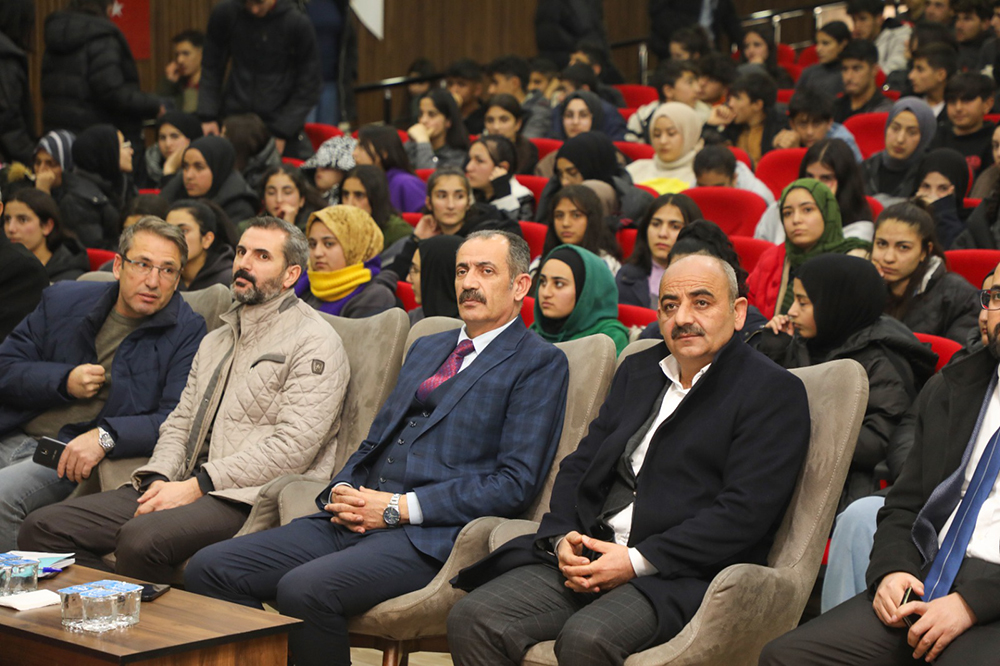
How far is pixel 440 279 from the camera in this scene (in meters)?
4.20

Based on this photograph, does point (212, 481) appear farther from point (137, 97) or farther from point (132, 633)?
point (137, 97)

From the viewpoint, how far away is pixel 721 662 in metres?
2.33

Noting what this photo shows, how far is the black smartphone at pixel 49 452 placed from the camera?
336 centimetres

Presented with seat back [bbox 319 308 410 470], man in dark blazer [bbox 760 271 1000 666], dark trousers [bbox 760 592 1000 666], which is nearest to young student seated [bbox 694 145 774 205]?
seat back [bbox 319 308 410 470]

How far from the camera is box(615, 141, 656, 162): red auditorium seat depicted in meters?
6.70

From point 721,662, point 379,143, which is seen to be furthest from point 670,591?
point 379,143

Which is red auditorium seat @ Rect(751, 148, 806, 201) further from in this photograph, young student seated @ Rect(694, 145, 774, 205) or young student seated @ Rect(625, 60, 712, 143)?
young student seated @ Rect(625, 60, 712, 143)

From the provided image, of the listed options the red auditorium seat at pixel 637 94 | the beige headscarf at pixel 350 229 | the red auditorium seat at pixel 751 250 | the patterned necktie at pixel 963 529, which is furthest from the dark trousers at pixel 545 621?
the red auditorium seat at pixel 637 94

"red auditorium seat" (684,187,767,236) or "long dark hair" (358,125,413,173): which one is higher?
"long dark hair" (358,125,413,173)

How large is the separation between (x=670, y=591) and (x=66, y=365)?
6.89ft

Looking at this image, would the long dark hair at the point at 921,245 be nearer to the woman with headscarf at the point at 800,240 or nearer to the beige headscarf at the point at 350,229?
the woman with headscarf at the point at 800,240

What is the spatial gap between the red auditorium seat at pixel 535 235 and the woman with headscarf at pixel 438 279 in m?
0.90

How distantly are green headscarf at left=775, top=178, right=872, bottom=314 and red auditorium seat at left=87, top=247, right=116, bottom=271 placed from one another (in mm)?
3096

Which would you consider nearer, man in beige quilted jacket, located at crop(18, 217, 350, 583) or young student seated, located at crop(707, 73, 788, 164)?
man in beige quilted jacket, located at crop(18, 217, 350, 583)
